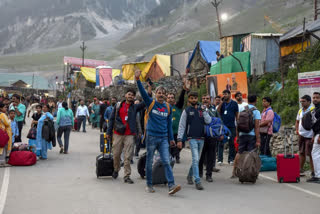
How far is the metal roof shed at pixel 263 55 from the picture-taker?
2044 centimetres

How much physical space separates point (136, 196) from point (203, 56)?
23.4 meters

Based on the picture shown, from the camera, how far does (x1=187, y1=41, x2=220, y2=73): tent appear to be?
29328 millimetres

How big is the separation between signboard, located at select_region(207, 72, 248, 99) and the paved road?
661cm

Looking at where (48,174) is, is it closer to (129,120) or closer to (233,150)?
(129,120)

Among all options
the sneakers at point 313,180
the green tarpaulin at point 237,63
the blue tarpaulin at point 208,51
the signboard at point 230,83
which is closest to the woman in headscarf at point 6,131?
the sneakers at point 313,180

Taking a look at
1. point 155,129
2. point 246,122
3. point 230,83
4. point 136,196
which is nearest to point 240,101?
point 246,122

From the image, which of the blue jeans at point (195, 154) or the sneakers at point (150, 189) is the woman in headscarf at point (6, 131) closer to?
the sneakers at point (150, 189)

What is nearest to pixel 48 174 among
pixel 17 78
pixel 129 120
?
pixel 129 120

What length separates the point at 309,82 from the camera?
1072cm

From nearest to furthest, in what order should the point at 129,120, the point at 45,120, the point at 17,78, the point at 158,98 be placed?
1. the point at 158,98
2. the point at 129,120
3. the point at 45,120
4. the point at 17,78

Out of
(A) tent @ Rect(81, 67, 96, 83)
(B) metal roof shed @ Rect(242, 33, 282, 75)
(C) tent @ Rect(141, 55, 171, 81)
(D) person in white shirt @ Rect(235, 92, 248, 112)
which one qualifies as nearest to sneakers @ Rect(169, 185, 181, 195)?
(D) person in white shirt @ Rect(235, 92, 248, 112)

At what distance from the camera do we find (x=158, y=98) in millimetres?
7422

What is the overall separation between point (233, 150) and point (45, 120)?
5.46 m

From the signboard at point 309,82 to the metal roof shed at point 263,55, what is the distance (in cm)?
828
